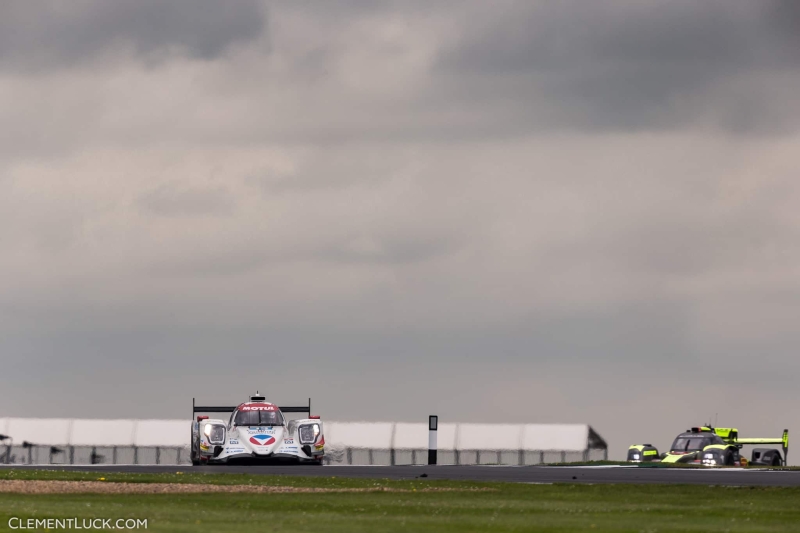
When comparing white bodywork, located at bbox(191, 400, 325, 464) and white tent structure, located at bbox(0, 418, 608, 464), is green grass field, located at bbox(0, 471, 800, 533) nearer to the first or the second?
white bodywork, located at bbox(191, 400, 325, 464)

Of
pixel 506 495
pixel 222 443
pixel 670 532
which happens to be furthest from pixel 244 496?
pixel 222 443

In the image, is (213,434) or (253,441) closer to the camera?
(213,434)

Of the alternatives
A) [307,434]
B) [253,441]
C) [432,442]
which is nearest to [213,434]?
[253,441]

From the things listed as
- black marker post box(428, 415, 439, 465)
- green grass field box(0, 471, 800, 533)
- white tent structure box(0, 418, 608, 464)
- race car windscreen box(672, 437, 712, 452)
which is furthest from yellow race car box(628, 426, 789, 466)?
green grass field box(0, 471, 800, 533)

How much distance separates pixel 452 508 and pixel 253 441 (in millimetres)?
18200

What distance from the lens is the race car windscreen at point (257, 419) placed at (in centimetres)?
3981

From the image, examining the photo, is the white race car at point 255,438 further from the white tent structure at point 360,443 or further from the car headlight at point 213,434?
the white tent structure at point 360,443

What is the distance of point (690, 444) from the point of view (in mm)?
45625

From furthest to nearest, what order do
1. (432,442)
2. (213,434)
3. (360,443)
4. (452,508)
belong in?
(360,443) → (432,442) → (213,434) → (452,508)

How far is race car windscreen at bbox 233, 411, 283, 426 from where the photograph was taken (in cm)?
3981

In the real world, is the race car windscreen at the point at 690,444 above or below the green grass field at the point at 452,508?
above

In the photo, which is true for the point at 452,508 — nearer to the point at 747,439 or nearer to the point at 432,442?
the point at 432,442

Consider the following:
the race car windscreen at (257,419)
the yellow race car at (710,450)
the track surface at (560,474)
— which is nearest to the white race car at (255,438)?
the race car windscreen at (257,419)

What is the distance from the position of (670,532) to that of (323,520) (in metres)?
4.82
